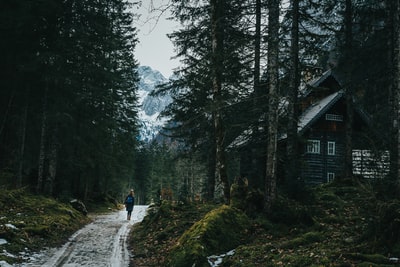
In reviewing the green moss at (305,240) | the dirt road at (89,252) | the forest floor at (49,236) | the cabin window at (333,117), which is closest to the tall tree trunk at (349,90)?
the cabin window at (333,117)

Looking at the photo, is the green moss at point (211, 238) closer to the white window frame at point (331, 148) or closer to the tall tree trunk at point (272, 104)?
the tall tree trunk at point (272, 104)

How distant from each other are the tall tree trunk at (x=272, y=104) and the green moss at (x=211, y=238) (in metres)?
1.37

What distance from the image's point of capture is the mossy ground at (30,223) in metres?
10.5

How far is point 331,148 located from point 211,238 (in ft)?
72.5

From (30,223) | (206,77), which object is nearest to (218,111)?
(206,77)

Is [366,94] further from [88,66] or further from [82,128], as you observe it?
[82,128]

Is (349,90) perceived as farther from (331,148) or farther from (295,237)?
(295,237)

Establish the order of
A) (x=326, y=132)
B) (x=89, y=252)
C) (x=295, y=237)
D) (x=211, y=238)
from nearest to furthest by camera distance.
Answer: (x=211, y=238) < (x=295, y=237) < (x=89, y=252) < (x=326, y=132)

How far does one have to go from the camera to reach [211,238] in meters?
9.33

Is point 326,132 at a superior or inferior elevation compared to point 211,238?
superior

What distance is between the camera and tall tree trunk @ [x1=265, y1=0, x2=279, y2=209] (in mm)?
11156

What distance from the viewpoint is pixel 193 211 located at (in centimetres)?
1502

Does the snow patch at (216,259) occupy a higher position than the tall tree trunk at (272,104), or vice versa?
the tall tree trunk at (272,104)

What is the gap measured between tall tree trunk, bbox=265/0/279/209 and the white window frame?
18984mm
